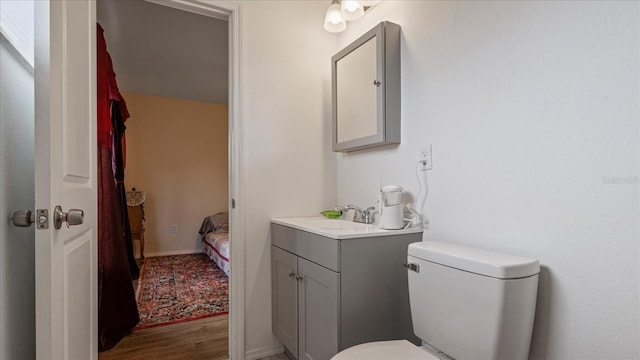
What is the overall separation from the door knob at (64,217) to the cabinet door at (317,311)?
90 cm

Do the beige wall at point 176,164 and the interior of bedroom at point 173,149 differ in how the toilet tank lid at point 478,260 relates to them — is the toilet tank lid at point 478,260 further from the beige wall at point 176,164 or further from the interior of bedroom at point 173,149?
the beige wall at point 176,164

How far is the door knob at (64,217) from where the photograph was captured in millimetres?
861

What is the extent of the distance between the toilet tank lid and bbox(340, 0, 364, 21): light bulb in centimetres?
132

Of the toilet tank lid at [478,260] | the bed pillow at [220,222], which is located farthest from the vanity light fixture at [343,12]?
the bed pillow at [220,222]

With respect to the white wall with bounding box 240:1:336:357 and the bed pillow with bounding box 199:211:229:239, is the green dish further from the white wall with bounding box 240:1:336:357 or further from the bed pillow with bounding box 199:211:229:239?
the bed pillow with bounding box 199:211:229:239

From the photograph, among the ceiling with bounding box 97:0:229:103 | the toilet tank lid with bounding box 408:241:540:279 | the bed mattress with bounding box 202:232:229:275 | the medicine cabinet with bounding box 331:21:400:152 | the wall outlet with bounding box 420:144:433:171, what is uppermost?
the ceiling with bounding box 97:0:229:103

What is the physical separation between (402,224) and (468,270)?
48cm

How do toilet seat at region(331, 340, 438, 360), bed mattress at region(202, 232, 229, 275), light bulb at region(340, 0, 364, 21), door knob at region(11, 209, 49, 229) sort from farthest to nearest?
bed mattress at region(202, 232, 229, 275) < light bulb at region(340, 0, 364, 21) < toilet seat at region(331, 340, 438, 360) < door knob at region(11, 209, 49, 229)

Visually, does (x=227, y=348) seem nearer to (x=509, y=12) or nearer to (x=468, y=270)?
(x=468, y=270)

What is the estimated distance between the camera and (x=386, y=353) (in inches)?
42.6

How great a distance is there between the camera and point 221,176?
4969 millimetres

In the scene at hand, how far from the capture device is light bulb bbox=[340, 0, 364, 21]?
1.78m

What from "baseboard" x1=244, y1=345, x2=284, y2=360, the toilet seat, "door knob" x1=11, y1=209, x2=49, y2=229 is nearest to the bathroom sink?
the toilet seat

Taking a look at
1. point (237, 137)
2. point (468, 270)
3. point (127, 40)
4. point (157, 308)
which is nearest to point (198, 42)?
point (127, 40)
